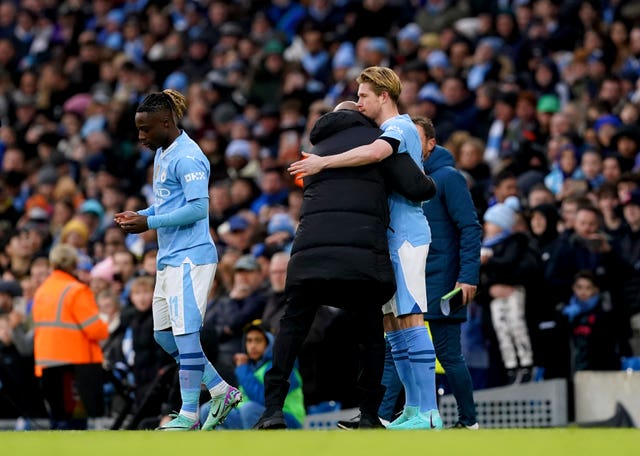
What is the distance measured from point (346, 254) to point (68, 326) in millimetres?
4698

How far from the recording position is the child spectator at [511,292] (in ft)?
39.5

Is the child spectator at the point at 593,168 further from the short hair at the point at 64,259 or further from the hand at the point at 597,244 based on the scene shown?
the short hair at the point at 64,259

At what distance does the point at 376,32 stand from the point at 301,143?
3144mm

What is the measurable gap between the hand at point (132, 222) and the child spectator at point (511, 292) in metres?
4.37

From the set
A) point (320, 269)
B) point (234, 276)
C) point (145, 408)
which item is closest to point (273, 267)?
point (234, 276)

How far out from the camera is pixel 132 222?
8.23 meters

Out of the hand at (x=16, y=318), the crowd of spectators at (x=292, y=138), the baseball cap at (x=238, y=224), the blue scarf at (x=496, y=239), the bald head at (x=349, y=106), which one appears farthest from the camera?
the baseball cap at (x=238, y=224)

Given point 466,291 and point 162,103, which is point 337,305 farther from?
point 162,103

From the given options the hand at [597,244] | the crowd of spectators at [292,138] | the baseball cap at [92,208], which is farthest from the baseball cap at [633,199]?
the baseball cap at [92,208]

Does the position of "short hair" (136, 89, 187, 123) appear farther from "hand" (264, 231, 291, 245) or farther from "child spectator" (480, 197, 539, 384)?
"hand" (264, 231, 291, 245)

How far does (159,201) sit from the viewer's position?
8.55 metres

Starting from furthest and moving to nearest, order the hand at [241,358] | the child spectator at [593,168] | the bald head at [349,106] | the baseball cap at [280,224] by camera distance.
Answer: the baseball cap at [280,224]
the child spectator at [593,168]
the hand at [241,358]
the bald head at [349,106]

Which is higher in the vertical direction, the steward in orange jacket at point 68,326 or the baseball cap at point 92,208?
the baseball cap at point 92,208

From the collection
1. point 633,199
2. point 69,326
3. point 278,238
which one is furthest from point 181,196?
point 278,238
